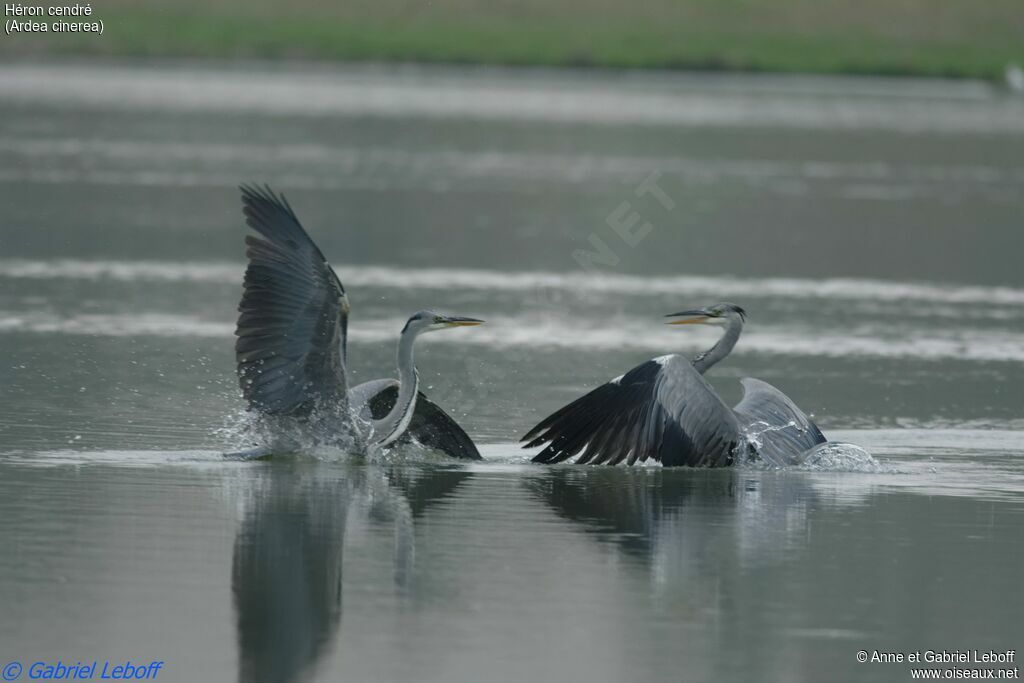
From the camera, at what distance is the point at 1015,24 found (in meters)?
95.9

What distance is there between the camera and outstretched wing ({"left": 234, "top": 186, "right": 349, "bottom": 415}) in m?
11.9

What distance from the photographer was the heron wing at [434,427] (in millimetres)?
12820

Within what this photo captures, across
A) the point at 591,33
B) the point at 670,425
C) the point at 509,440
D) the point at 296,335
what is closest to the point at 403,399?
the point at 296,335

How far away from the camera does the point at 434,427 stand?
42.2 feet

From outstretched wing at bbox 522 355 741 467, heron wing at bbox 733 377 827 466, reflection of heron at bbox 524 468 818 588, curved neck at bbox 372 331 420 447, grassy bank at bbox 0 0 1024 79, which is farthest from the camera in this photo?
grassy bank at bbox 0 0 1024 79

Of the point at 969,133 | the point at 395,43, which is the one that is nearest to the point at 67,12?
the point at 395,43

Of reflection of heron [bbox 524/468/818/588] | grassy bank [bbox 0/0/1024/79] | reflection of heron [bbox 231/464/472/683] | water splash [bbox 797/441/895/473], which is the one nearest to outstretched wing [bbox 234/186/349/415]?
reflection of heron [bbox 231/464/472/683]

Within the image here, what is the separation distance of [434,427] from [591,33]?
255 feet

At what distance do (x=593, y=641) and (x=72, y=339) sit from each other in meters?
9.03

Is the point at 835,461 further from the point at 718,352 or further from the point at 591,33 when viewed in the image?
the point at 591,33

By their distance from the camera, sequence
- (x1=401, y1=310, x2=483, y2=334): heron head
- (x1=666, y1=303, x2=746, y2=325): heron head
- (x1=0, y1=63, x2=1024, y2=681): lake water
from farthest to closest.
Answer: (x1=666, y1=303, x2=746, y2=325): heron head
(x1=401, y1=310, x2=483, y2=334): heron head
(x1=0, y1=63, x2=1024, y2=681): lake water

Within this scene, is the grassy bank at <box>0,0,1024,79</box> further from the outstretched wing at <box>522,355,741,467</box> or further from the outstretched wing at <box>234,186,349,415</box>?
the outstretched wing at <box>234,186,349,415</box>

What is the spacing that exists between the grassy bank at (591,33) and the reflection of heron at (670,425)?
217ft

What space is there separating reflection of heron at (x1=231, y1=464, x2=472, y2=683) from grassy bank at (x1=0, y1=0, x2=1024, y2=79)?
66.8 m
